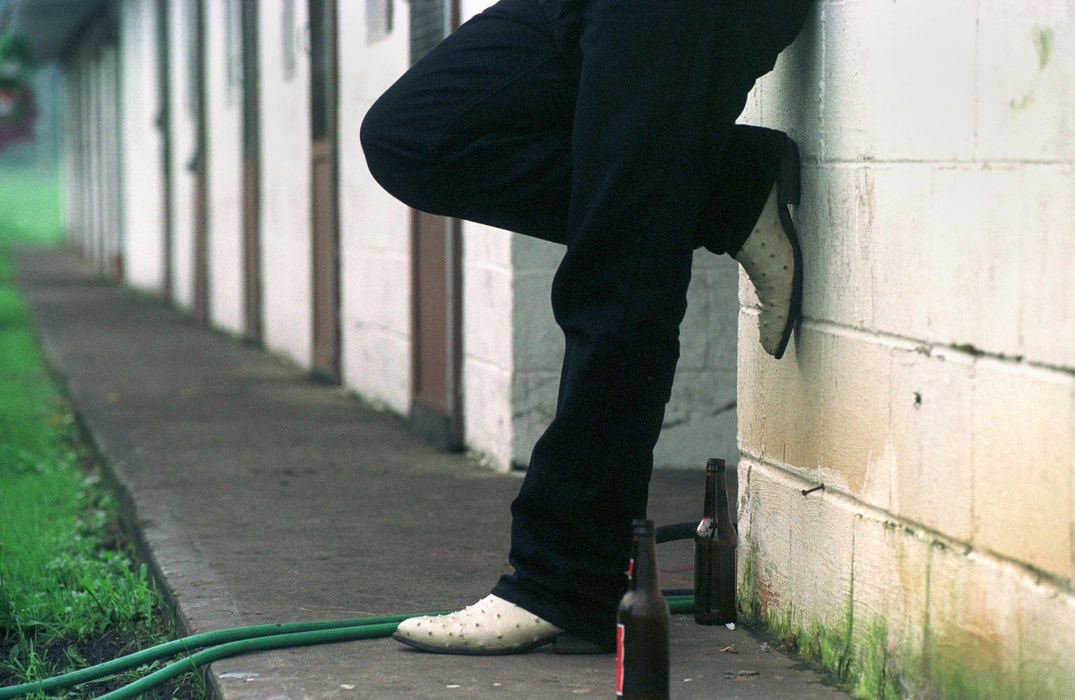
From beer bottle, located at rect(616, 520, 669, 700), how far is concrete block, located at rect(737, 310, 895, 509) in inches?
16.5

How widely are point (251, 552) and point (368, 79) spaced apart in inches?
135

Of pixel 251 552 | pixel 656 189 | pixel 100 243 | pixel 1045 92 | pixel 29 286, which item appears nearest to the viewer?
pixel 1045 92

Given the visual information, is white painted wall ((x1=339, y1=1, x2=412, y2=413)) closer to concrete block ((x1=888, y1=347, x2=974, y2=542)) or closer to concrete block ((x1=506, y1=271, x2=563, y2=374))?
concrete block ((x1=506, y1=271, x2=563, y2=374))

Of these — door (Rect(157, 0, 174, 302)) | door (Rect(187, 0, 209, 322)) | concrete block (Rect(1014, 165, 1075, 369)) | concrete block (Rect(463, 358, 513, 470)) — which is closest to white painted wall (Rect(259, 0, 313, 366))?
door (Rect(187, 0, 209, 322))

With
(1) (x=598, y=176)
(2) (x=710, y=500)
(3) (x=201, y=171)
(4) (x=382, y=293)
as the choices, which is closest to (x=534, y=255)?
(2) (x=710, y=500)

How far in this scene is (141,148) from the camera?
1772 centimetres

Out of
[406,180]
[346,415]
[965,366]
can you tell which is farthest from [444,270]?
[965,366]

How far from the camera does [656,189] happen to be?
269 cm

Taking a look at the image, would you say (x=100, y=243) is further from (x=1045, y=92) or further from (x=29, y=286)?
A: (x=1045, y=92)

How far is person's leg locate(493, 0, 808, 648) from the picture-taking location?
2.67m

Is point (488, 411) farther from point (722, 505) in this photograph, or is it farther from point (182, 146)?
point (182, 146)

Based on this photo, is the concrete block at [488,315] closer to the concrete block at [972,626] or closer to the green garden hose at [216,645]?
the green garden hose at [216,645]

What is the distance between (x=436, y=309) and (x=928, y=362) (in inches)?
150

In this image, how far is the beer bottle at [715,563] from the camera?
10.4 ft
